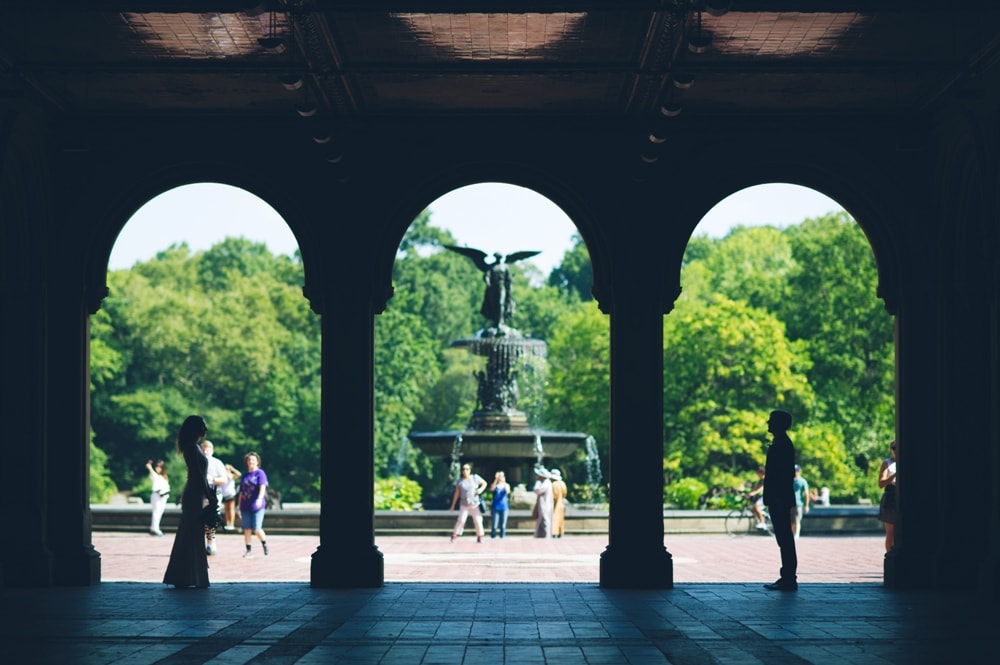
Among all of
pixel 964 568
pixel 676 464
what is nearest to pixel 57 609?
pixel 964 568

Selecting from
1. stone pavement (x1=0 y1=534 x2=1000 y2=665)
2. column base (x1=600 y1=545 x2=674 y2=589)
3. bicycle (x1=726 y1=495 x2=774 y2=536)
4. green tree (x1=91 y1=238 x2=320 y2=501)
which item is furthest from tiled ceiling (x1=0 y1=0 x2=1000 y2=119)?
green tree (x1=91 y1=238 x2=320 y2=501)

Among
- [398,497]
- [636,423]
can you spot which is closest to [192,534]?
[636,423]

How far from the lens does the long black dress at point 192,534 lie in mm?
15594

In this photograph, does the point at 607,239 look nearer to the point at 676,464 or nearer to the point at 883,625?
the point at 883,625

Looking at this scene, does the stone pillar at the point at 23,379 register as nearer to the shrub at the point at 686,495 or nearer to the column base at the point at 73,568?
the column base at the point at 73,568

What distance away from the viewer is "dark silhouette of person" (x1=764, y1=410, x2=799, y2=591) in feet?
49.7

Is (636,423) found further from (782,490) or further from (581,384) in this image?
(581,384)

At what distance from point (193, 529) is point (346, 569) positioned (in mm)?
1673

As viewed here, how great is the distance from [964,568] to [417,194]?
22.7 ft

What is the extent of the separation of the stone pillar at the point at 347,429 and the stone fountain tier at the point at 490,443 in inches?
506

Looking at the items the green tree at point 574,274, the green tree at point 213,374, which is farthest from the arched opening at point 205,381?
the green tree at point 574,274

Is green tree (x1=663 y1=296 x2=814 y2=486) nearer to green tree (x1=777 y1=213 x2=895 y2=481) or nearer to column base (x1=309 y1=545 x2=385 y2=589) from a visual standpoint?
green tree (x1=777 y1=213 x2=895 y2=481)

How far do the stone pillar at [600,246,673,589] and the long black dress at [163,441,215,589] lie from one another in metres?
4.16

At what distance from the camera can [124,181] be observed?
16.5 metres
